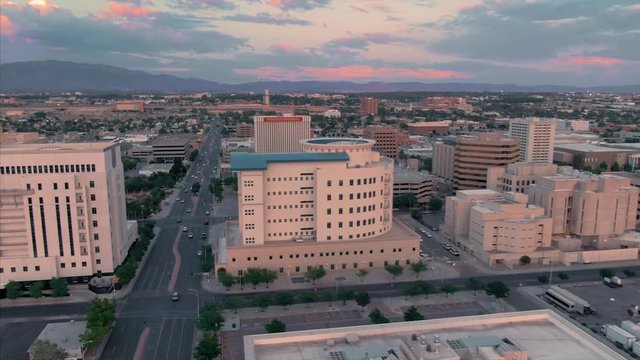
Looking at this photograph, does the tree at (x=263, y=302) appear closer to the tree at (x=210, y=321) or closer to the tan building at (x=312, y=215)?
the tree at (x=210, y=321)

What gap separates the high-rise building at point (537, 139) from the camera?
128500mm

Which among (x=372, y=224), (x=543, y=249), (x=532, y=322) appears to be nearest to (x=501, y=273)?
(x=543, y=249)

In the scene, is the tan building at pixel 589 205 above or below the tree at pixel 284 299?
above

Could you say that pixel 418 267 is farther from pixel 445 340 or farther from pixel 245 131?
pixel 245 131

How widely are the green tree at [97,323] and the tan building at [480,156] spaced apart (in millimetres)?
81716

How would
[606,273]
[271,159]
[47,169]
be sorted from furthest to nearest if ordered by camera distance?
[271,159], [606,273], [47,169]

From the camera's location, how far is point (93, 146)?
6291 cm

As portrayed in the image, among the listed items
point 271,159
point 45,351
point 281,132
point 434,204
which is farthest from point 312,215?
point 281,132

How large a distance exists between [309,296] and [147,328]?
57.6 ft

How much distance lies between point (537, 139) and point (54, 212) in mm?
115227

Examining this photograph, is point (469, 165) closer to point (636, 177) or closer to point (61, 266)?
point (636, 177)

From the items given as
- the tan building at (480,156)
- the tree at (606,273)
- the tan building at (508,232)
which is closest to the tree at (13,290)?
the tan building at (508,232)

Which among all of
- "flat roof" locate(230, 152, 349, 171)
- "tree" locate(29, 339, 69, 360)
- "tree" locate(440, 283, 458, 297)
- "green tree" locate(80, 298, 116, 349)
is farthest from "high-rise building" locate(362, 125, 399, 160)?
"tree" locate(29, 339, 69, 360)

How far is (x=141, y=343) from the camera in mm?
47938
